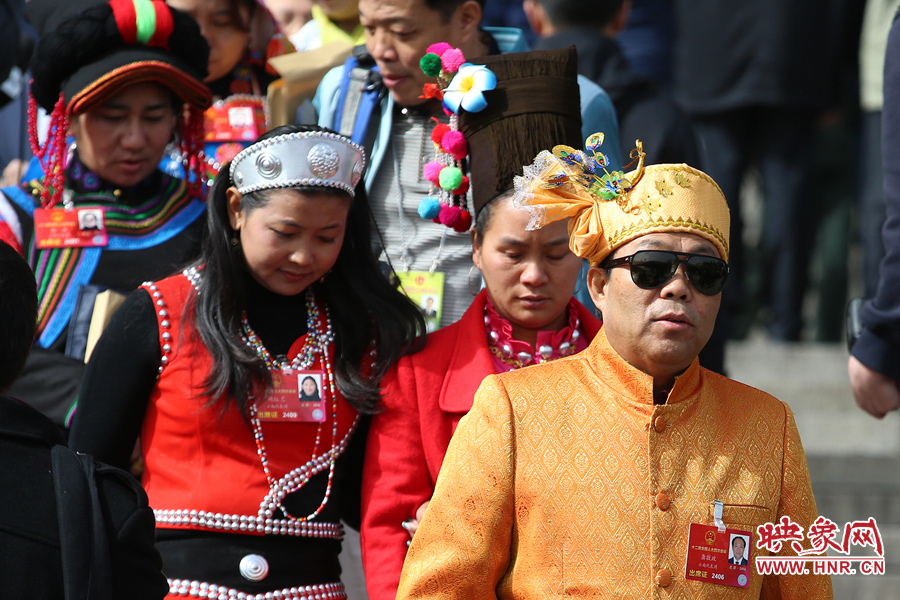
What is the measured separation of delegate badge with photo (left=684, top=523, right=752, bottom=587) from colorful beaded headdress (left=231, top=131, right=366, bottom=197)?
1.37 m

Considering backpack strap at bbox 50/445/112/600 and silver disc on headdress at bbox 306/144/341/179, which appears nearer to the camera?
backpack strap at bbox 50/445/112/600

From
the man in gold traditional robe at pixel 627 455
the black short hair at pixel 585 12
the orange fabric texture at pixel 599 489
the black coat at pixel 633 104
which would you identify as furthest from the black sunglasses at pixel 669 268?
the black short hair at pixel 585 12

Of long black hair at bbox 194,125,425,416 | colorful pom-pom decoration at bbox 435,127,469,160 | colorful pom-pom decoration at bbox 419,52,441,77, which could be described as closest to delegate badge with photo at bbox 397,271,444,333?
long black hair at bbox 194,125,425,416

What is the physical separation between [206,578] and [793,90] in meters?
4.42

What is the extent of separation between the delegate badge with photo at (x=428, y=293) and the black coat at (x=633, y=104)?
1.13 metres

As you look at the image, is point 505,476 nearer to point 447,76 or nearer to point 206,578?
point 206,578

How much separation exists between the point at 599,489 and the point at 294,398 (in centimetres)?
95

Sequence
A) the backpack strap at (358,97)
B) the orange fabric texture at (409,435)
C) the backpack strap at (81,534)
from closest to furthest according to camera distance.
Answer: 1. the backpack strap at (81,534)
2. the orange fabric texture at (409,435)
3. the backpack strap at (358,97)

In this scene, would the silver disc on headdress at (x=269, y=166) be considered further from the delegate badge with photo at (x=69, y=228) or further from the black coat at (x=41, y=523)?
the black coat at (x=41, y=523)

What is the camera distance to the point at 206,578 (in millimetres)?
3307

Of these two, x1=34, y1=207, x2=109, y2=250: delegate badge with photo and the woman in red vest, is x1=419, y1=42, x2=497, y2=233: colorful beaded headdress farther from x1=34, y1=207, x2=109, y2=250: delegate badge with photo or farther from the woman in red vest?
x1=34, y1=207, x2=109, y2=250: delegate badge with photo

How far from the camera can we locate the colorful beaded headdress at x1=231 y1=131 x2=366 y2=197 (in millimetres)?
3492

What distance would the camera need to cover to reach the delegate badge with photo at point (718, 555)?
9.36 ft

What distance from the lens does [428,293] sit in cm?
424
